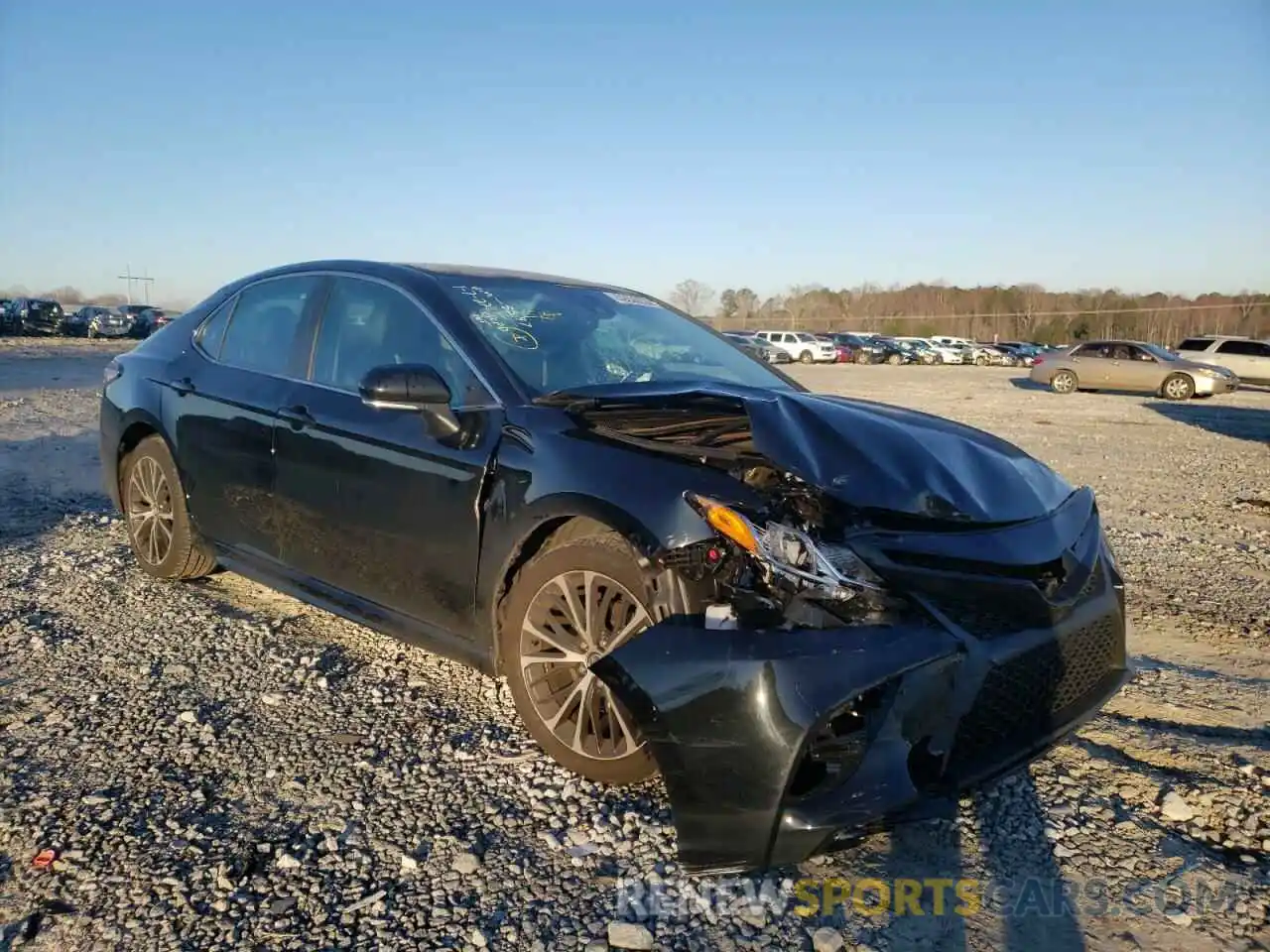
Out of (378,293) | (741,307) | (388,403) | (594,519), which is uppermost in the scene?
(741,307)

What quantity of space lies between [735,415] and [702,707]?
3.02ft

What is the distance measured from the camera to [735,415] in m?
2.74

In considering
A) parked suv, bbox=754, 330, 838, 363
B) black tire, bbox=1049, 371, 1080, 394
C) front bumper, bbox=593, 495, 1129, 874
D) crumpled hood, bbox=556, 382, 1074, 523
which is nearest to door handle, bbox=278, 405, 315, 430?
crumpled hood, bbox=556, 382, 1074, 523

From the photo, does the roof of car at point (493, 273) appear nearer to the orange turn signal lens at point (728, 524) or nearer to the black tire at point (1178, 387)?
the orange turn signal lens at point (728, 524)

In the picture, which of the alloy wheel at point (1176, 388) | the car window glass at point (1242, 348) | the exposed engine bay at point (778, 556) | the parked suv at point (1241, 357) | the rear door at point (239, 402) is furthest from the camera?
the car window glass at point (1242, 348)

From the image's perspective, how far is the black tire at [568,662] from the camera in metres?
2.62

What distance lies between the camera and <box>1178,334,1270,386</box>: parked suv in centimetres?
2708

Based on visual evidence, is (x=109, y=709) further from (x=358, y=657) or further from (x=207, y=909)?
(x=207, y=909)

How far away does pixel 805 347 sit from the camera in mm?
47031

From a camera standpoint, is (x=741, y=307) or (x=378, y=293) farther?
(x=741, y=307)

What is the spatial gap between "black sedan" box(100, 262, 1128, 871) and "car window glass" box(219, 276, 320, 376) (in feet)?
0.08

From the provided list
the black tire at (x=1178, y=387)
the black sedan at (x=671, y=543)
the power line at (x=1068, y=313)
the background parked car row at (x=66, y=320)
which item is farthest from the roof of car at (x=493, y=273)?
the power line at (x=1068, y=313)

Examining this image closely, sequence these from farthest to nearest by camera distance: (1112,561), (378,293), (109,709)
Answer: (378,293)
(109,709)
(1112,561)

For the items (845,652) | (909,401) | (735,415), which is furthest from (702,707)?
(909,401)
